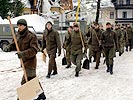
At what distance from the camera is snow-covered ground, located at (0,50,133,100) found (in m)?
9.59

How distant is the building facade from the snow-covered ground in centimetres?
7223

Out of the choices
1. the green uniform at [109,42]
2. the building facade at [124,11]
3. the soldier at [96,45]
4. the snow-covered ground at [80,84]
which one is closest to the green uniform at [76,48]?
the snow-covered ground at [80,84]

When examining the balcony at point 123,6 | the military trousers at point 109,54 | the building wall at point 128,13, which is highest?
the military trousers at point 109,54

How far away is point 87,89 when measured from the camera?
34.7ft

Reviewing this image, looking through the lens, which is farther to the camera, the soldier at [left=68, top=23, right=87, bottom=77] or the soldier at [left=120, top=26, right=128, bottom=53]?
the soldier at [left=120, top=26, right=128, bottom=53]

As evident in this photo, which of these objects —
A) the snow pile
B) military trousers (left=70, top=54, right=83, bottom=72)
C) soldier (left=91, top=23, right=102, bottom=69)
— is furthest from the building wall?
military trousers (left=70, top=54, right=83, bottom=72)

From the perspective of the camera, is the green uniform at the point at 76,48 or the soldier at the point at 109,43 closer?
the green uniform at the point at 76,48

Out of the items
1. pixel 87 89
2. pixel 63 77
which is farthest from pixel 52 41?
pixel 87 89

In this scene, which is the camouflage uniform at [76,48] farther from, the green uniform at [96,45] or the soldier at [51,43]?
the green uniform at [96,45]

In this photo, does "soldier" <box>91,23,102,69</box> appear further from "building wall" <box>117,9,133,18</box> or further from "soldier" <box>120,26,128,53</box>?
"building wall" <box>117,9,133,18</box>

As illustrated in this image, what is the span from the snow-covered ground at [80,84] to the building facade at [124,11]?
237ft

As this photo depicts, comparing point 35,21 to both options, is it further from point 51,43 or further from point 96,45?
point 51,43

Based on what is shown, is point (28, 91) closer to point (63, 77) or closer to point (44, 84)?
point (44, 84)

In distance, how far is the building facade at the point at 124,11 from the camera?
86375mm
